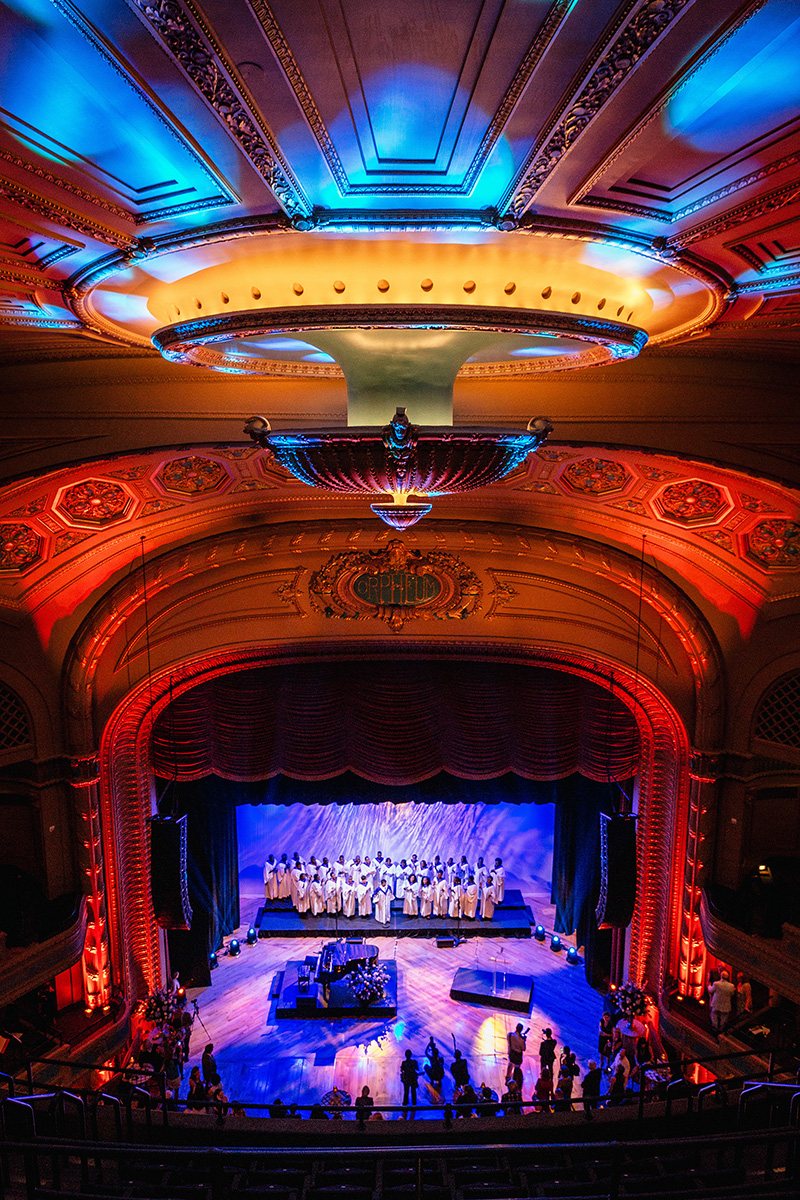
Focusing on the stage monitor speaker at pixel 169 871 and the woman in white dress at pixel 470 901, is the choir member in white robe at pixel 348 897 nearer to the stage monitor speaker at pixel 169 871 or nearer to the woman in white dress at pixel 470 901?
the woman in white dress at pixel 470 901

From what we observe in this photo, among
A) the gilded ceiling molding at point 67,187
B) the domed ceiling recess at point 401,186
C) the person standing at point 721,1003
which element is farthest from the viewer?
the person standing at point 721,1003

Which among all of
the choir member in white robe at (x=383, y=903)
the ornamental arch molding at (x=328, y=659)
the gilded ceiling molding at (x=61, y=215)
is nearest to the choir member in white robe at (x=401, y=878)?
the choir member in white robe at (x=383, y=903)

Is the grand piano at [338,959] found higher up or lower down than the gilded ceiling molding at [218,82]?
lower down

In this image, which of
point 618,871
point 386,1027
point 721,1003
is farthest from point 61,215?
point 386,1027

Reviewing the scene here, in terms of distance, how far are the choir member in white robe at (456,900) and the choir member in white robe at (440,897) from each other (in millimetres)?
92

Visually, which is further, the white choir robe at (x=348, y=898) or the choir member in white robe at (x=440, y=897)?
the white choir robe at (x=348, y=898)

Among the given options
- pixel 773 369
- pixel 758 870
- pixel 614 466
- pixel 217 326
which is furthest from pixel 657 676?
pixel 217 326

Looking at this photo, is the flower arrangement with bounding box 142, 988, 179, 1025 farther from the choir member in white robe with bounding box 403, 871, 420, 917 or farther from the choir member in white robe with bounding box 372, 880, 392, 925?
the choir member in white robe with bounding box 403, 871, 420, 917

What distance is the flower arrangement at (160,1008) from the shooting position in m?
9.22

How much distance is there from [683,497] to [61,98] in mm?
6454

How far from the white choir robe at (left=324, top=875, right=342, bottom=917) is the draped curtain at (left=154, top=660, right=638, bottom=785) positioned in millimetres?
3505

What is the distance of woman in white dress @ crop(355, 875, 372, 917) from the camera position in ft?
44.8

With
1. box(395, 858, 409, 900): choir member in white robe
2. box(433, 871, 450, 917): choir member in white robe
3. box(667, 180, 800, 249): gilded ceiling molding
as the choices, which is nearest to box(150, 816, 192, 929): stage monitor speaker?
box(395, 858, 409, 900): choir member in white robe

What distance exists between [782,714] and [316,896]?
8.56m
